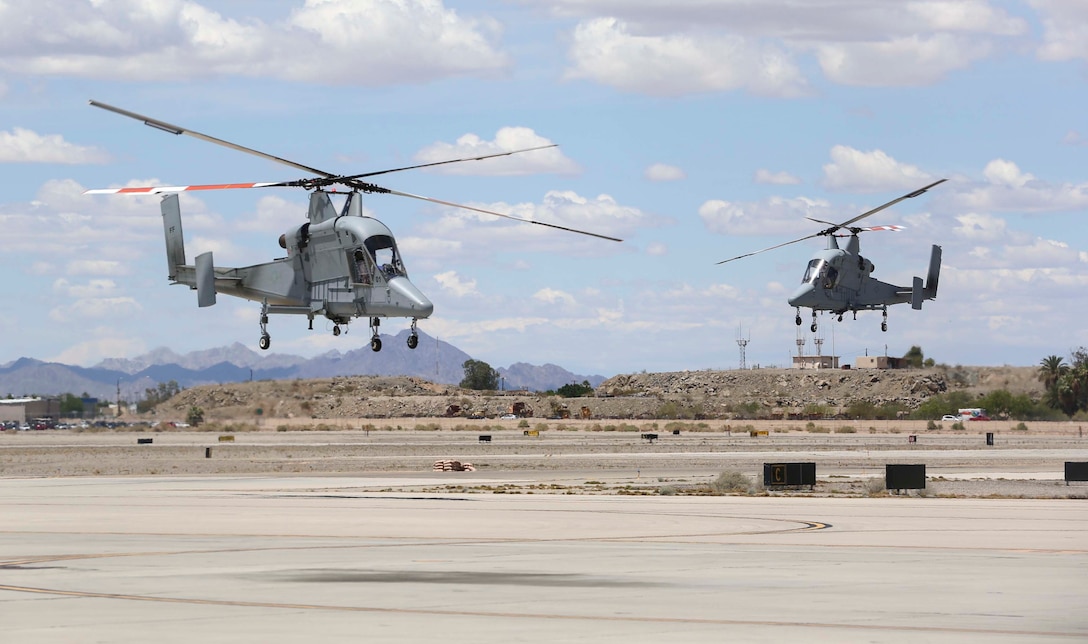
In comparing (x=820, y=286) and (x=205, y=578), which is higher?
(x=820, y=286)

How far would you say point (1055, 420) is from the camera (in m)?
174

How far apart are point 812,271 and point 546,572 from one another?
56147 millimetres

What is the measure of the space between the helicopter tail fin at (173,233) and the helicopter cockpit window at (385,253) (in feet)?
34.7

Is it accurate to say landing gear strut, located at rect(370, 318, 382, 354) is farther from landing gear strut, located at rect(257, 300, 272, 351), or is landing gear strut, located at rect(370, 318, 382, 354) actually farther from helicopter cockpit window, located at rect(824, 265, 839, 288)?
helicopter cockpit window, located at rect(824, 265, 839, 288)

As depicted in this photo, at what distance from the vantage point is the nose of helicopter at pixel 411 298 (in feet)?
166

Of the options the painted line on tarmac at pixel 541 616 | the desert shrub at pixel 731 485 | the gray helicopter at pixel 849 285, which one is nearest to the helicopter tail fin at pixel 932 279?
the gray helicopter at pixel 849 285

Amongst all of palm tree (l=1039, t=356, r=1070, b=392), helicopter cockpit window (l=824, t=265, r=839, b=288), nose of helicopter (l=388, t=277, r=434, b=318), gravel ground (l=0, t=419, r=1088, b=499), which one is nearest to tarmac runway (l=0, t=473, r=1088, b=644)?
gravel ground (l=0, t=419, r=1088, b=499)

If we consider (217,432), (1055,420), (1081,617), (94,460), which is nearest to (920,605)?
(1081,617)

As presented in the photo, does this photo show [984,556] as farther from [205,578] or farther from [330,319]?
[330,319]

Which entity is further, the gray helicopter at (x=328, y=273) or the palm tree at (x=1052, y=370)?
the palm tree at (x=1052, y=370)

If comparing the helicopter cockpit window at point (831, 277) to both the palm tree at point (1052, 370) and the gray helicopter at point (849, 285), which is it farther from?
the palm tree at point (1052, 370)

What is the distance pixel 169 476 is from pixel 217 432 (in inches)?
3607

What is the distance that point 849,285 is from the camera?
76.6 m

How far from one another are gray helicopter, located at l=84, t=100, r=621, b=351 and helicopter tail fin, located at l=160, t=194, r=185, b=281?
0.68 metres
